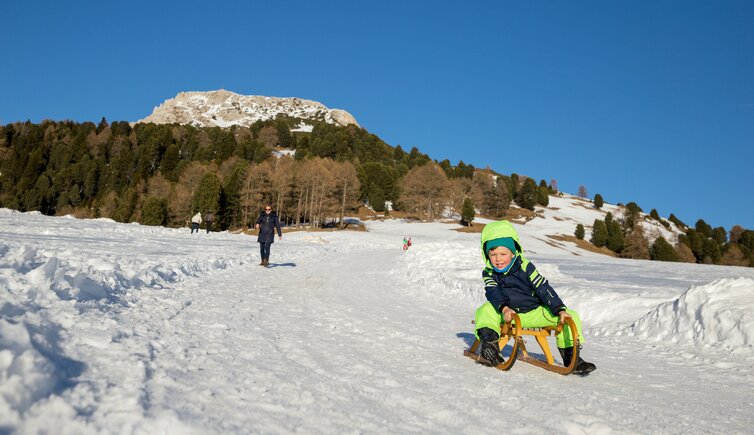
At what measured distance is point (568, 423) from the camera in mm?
3191

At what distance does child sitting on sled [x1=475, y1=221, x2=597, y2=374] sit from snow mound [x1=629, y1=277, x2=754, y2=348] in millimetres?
3206

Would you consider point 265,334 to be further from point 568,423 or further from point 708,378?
point 708,378

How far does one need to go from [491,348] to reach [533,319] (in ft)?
2.23

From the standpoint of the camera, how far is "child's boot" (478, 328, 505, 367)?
15.4ft

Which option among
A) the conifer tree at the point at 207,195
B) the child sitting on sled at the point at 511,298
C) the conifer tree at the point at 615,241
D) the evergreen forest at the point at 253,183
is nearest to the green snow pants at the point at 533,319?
the child sitting on sled at the point at 511,298

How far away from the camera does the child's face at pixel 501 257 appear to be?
5.16 m

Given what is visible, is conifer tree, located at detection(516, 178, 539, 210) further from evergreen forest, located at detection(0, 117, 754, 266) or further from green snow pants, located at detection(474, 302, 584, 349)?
green snow pants, located at detection(474, 302, 584, 349)

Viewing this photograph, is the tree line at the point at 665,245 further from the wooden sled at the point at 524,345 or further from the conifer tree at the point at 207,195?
the wooden sled at the point at 524,345

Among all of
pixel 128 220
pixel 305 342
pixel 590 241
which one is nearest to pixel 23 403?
pixel 305 342

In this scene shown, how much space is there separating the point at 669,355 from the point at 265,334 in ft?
18.0

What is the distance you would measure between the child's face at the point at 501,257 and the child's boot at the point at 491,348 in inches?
30.5

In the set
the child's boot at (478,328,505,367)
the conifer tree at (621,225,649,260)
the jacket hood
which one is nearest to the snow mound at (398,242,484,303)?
the jacket hood

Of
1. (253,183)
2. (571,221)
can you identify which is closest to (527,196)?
(571,221)

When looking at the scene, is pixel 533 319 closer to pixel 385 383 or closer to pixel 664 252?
pixel 385 383
